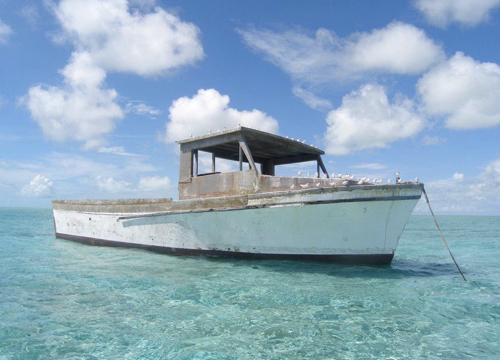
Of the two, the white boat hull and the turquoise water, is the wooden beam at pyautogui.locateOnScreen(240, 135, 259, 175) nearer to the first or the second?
the white boat hull

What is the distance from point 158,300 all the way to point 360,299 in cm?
352

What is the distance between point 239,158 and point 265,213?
6.75 ft

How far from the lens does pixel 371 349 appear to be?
3959 mm

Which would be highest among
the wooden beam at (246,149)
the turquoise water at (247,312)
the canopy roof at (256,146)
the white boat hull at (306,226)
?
the canopy roof at (256,146)

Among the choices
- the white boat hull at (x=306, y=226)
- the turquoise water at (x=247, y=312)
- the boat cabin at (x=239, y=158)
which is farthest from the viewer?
the boat cabin at (x=239, y=158)

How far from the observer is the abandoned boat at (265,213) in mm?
7715

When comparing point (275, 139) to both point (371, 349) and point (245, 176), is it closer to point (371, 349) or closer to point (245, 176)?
point (245, 176)

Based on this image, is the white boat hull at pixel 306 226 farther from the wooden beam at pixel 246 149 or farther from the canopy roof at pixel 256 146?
the canopy roof at pixel 256 146

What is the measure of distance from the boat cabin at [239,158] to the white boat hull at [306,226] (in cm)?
77

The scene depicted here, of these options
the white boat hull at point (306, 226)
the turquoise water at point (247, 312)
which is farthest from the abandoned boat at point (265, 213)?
the turquoise water at point (247, 312)

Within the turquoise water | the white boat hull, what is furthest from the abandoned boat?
the turquoise water

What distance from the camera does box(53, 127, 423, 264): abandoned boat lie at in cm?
A: 771

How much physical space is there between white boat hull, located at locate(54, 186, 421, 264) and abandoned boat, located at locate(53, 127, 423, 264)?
2cm

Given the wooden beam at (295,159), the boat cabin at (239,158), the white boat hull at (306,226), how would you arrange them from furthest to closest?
the wooden beam at (295,159) < the boat cabin at (239,158) < the white boat hull at (306,226)
